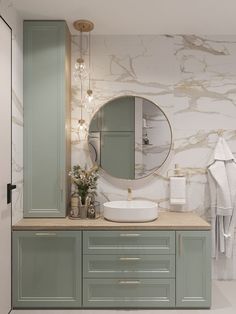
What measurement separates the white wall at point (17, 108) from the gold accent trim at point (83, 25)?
496 mm

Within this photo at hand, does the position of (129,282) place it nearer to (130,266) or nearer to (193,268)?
(130,266)

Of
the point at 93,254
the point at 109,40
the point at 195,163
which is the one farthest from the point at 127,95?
the point at 93,254

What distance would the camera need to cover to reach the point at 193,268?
248cm

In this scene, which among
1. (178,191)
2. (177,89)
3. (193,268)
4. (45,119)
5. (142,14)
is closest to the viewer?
(193,268)

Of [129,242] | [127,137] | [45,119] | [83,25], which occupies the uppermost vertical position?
[83,25]

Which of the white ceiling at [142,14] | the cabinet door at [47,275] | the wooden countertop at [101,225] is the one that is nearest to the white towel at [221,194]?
the wooden countertop at [101,225]

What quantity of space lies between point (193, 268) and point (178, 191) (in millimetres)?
746

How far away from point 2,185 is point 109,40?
179 centimetres

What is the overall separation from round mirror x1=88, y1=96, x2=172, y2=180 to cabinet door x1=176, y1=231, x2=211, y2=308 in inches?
32.0

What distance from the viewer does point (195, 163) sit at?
121 inches

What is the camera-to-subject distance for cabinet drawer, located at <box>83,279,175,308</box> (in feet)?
8.16

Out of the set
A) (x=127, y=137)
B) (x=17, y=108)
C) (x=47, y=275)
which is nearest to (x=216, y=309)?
(x=47, y=275)

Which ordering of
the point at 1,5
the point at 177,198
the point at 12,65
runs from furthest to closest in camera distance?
the point at 177,198 < the point at 12,65 < the point at 1,5

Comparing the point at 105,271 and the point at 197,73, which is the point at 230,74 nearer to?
the point at 197,73
